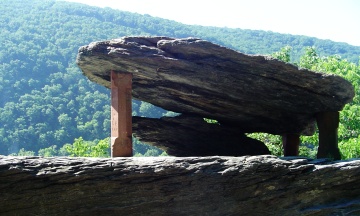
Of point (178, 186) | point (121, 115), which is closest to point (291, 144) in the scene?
point (121, 115)

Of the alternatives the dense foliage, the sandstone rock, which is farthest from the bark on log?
the dense foliage

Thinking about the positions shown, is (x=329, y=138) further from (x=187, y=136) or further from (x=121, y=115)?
(x=121, y=115)

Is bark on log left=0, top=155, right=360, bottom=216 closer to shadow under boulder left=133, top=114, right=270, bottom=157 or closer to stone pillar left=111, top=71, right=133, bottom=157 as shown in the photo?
stone pillar left=111, top=71, right=133, bottom=157

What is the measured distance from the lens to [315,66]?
3153 centimetres

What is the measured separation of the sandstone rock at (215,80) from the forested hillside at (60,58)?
38629 mm

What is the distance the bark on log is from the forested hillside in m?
42.3

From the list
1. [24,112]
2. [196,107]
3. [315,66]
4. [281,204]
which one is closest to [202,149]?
[196,107]

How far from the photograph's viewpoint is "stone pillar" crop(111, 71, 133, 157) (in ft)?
40.3

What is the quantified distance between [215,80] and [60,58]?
60.2m

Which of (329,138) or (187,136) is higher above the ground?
(187,136)

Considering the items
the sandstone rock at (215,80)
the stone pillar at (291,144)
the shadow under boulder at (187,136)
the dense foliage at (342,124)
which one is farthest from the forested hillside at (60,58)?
the sandstone rock at (215,80)

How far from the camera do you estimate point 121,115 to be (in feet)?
40.6

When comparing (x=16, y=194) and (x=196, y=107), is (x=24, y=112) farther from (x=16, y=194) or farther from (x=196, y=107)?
(x=16, y=194)

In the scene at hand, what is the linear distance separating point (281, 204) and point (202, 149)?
5.25 m
